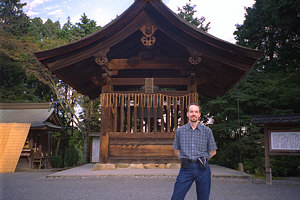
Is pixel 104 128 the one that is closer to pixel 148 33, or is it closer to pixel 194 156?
pixel 148 33

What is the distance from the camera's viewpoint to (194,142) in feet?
9.12

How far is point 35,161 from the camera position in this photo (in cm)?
1509

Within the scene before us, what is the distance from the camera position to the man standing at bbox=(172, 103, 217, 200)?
8.74 feet

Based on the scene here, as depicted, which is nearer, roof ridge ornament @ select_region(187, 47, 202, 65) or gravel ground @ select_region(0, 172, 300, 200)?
gravel ground @ select_region(0, 172, 300, 200)

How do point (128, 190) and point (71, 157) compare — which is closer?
point (128, 190)

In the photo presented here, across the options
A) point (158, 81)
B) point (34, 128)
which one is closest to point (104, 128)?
point (158, 81)

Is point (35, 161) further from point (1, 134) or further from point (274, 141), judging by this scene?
point (274, 141)

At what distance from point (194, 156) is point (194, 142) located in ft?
0.52

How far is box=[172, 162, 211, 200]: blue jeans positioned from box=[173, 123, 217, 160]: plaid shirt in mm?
122

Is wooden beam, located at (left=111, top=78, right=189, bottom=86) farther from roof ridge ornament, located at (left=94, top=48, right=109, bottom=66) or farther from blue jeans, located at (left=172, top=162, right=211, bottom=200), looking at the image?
blue jeans, located at (left=172, top=162, right=211, bottom=200)

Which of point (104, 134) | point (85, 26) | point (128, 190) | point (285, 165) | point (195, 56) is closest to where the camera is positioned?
point (128, 190)

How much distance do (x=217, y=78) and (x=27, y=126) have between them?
8.04 metres

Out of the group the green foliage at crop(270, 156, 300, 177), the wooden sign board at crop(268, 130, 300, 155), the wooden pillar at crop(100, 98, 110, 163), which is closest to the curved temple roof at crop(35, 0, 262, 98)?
the wooden pillar at crop(100, 98, 110, 163)

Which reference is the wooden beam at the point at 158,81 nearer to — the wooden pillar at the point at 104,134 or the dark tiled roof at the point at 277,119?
the wooden pillar at the point at 104,134
